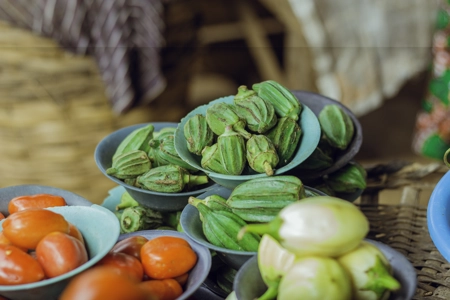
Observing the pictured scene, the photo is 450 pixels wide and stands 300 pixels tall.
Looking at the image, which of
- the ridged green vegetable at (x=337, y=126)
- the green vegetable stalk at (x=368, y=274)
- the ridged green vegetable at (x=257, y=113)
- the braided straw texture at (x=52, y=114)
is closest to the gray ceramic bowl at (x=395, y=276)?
the green vegetable stalk at (x=368, y=274)

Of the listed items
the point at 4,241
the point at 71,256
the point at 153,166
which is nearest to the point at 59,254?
the point at 71,256

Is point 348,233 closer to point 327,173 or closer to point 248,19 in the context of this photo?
point 327,173

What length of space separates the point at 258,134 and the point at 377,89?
1644 mm

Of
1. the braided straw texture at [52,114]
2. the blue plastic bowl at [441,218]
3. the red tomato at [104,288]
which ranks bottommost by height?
the braided straw texture at [52,114]

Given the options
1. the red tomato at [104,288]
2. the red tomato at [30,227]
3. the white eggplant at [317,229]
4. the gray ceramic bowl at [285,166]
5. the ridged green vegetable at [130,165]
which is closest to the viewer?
the red tomato at [104,288]

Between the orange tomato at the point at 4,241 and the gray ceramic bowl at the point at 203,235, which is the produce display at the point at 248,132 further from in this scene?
the orange tomato at the point at 4,241

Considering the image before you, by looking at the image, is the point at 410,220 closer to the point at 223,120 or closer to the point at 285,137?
the point at 285,137

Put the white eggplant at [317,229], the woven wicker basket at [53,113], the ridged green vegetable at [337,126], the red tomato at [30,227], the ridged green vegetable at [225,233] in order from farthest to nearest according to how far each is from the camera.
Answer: the woven wicker basket at [53,113]
the ridged green vegetable at [337,126]
the ridged green vegetable at [225,233]
the red tomato at [30,227]
the white eggplant at [317,229]

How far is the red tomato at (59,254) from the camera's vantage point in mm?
801

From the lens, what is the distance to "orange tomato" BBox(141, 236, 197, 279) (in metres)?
0.87

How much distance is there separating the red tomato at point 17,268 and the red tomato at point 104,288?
0.16 meters

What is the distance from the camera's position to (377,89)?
2.58 meters

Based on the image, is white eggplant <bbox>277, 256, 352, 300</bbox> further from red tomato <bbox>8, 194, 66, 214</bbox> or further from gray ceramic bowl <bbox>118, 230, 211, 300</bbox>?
red tomato <bbox>8, 194, 66, 214</bbox>

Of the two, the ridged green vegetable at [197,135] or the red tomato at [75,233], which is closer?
the red tomato at [75,233]
